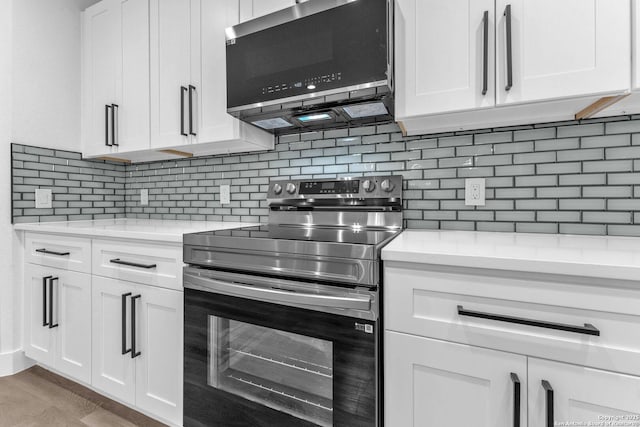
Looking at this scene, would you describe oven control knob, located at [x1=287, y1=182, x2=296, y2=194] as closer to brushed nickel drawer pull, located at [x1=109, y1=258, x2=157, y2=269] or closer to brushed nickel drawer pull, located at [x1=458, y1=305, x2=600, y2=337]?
brushed nickel drawer pull, located at [x1=109, y1=258, x2=157, y2=269]

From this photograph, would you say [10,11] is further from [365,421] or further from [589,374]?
[589,374]

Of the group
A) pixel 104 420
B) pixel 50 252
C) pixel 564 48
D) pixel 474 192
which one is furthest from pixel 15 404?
pixel 564 48

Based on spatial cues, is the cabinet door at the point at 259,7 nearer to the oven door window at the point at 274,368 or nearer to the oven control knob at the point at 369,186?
the oven control knob at the point at 369,186

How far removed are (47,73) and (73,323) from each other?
1697 millimetres

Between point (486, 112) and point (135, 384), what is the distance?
2.03 meters

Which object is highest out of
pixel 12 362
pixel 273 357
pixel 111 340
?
pixel 273 357

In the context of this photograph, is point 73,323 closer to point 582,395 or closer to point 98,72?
point 98,72

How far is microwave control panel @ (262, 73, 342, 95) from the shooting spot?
1.29m

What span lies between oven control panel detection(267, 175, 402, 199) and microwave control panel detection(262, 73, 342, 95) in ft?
1.68

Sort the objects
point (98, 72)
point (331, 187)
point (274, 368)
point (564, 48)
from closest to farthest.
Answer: point (564, 48), point (274, 368), point (331, 187), point (98, 72)

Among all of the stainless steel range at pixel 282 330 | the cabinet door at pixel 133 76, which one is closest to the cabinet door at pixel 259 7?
the cabinet door at pixel 133 76

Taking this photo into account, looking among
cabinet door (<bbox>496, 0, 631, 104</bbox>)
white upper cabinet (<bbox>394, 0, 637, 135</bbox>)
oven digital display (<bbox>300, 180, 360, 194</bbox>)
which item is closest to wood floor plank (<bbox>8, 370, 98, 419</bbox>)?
oven digital display (<bbox>300, 180, 360, 194</bbox>)

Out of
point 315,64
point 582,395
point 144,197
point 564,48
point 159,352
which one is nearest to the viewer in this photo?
point 582,395

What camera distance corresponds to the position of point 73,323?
1763 mm
